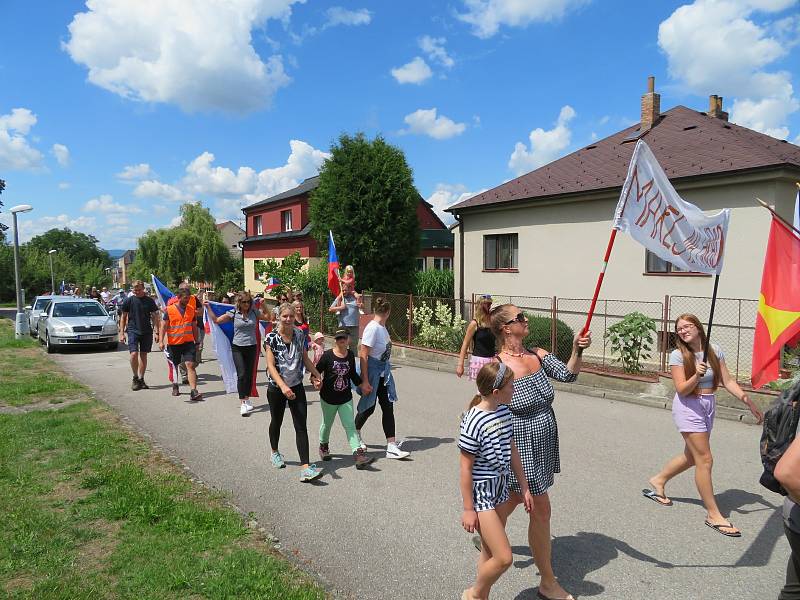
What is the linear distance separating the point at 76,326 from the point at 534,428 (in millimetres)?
15870

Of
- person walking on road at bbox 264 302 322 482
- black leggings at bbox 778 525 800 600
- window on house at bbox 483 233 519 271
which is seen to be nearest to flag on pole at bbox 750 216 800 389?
black leggings at bbox 778 525 800 600

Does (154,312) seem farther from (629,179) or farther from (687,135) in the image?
(687,135)

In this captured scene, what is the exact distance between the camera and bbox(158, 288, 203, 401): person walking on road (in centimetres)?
955

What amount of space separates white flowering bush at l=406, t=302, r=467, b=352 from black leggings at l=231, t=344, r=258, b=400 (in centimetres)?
614

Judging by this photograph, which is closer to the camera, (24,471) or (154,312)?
(24,471)

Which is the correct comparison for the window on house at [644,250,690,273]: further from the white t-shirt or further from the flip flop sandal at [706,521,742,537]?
the flip flop sandal at [706,521,742,537]

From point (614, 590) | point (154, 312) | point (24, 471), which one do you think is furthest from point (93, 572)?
point (154, 312)

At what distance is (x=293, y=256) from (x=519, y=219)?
24.8 ft

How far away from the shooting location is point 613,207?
15.5 metres

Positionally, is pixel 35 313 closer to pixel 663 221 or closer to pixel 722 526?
pixel 663 221

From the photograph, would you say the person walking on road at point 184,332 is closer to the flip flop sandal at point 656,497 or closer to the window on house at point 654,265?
the flip flop sandal at point 656,497

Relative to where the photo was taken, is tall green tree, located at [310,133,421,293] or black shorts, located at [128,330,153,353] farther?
tall green tree, located at [310,133,421,293]

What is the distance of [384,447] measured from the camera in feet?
22.5

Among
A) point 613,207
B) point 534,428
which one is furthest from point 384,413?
point 613,207
